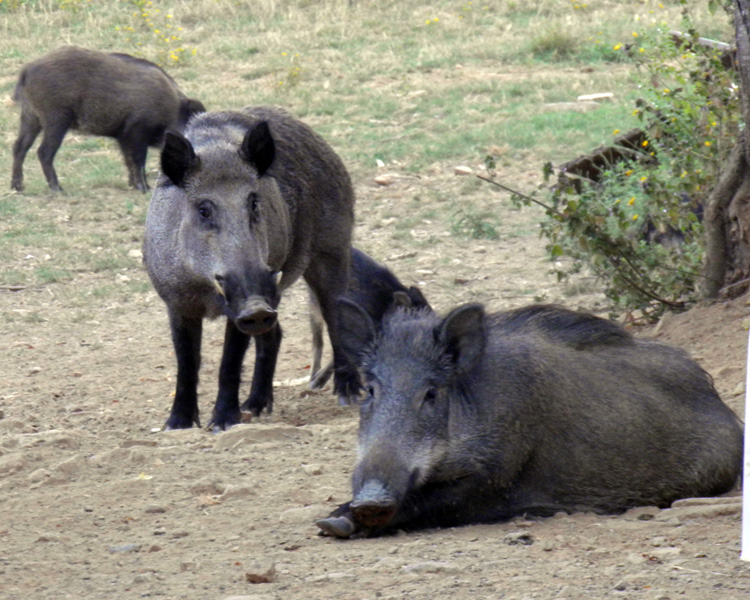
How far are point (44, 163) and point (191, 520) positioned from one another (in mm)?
8623

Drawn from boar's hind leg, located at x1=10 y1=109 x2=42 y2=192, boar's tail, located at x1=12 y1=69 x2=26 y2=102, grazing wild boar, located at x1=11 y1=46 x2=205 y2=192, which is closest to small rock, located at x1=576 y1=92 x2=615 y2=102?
grazing wild boar, located at x1=11 y1=46 x2=205 y2=192

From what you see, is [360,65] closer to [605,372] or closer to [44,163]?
[44,163]

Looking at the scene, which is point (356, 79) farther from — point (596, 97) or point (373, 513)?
point (373, 513)

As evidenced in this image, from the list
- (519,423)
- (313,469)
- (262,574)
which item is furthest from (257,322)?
(262,574)

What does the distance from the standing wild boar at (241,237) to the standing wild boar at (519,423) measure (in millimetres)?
1300

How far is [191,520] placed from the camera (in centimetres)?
376

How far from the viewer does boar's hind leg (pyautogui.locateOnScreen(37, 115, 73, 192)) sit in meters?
11.5

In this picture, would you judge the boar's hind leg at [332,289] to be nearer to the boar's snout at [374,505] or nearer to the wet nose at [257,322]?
the wet nose at [257,322]

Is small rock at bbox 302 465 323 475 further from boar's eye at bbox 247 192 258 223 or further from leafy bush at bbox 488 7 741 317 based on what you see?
leafy bush at bbox 488 7 741 317

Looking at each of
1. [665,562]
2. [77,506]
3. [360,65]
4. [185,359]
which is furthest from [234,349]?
[360,65]

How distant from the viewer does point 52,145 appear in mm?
11883

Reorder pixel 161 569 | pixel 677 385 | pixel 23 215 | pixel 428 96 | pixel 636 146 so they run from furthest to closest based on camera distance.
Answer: pixel 428 96
pixel 23 215
pixel 636 146
pixel 677 385
pixel 161 569

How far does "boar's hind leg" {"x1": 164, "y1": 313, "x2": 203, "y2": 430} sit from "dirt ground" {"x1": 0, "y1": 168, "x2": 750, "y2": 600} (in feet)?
0.62

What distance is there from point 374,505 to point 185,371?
257 cm
